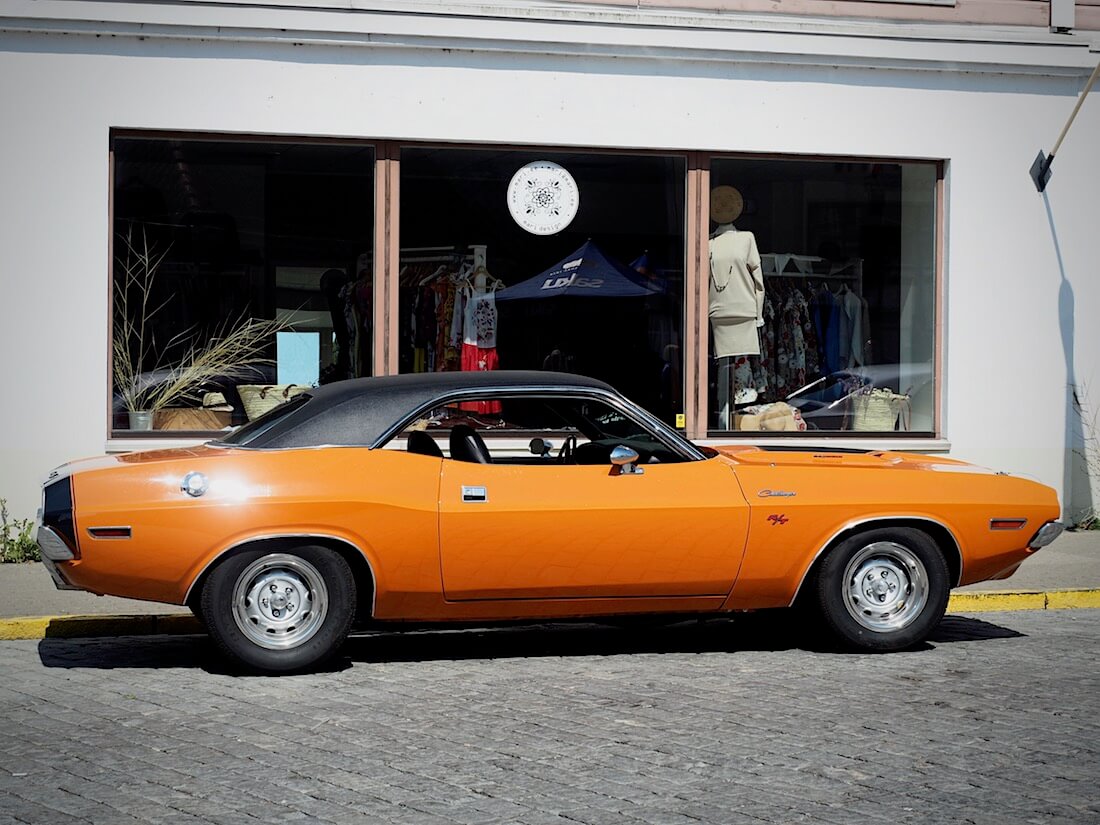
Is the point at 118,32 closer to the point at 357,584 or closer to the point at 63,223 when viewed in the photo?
the point at 63,223

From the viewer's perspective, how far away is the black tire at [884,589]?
7312 mm

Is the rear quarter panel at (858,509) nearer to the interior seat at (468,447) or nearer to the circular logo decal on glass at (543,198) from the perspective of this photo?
the interior seat at (468,447)

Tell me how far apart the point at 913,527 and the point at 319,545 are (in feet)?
10.1

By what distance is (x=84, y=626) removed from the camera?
813cm

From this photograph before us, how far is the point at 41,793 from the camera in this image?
4.88 meters

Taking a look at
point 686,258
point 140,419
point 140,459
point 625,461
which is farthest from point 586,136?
point 140,459

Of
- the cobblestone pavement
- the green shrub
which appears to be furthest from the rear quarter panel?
the green shrub

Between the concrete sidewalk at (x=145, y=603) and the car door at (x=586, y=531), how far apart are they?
7.37ft

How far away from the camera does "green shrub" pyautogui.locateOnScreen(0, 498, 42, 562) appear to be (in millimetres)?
10812

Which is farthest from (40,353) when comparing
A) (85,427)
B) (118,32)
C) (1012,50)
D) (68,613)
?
(1012,50)

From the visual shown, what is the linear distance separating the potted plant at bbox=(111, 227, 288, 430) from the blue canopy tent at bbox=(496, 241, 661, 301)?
2.15 meters

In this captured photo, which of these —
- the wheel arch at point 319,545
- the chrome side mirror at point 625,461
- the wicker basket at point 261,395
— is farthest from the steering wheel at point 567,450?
the wicker basket at point 261,395

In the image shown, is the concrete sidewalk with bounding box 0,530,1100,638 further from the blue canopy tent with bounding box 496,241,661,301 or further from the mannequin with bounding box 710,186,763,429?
the blue canopy tent with bounding box 496,241,661,301

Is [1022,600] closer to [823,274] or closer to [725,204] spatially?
[823,274]
